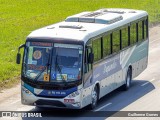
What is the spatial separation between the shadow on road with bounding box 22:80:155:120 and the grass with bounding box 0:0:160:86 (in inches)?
200

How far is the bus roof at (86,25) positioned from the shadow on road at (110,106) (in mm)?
2553

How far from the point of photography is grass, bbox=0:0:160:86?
37969mm

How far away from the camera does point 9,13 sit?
5962cm

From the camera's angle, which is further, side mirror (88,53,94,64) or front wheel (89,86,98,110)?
front wheel (89,86,98,110)

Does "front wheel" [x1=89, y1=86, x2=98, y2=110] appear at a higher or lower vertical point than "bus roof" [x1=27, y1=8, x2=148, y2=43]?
lower

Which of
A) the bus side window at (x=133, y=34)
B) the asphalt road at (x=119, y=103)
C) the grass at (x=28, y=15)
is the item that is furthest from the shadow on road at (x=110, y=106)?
the grass at (x=28, y=15)

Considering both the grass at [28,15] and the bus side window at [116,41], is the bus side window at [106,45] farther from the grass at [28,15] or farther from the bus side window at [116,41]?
the grass at [28,15]

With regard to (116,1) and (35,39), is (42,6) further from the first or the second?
(35,39)

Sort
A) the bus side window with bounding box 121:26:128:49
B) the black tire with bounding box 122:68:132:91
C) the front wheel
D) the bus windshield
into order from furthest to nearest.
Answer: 1. the black tire with bounding box 122:68:132:91
2. the bus side window with bounding box 121:26:128:49
3. the front wheel
4. the bus windshield

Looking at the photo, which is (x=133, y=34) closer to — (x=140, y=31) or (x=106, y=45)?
(x=140, y=31)

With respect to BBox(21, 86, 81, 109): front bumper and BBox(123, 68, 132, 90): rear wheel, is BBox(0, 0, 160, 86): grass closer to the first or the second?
BBox(123, 68, 132, 90): rear wheel

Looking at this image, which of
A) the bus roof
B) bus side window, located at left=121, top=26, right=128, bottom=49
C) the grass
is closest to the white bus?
the bus roof

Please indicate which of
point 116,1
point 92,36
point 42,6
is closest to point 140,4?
point 116,1

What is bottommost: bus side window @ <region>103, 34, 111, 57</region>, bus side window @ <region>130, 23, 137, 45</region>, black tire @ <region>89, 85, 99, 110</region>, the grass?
the grass
